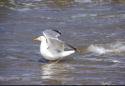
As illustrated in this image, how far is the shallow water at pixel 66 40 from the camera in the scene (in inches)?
230

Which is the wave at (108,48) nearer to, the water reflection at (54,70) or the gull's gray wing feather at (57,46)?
the gull's gray wing feather at (57,46)

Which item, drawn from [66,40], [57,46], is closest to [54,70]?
[57,46]

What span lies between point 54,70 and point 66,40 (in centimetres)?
326

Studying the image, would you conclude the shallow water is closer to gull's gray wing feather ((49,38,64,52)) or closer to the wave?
the wave

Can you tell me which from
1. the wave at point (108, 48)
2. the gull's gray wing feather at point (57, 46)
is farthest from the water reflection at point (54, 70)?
the wave at point (108, 48)

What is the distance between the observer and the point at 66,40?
9445 mm

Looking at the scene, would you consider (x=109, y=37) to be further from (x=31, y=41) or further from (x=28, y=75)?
(x=28, y=75)

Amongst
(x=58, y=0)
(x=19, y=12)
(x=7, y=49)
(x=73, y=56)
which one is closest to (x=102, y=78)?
(x=73, y=56)

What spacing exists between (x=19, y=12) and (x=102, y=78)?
9.66 m

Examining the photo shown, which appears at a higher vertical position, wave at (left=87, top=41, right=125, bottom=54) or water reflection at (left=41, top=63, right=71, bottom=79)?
wave at (left=87, top=41, right=125, bottom=54)

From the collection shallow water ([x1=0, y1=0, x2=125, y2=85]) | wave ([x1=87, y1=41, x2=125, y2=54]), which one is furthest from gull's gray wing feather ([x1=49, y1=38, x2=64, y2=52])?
wave ([x1=87, y1=41, x2=125, y2=54])

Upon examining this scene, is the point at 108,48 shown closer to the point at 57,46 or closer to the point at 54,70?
the point at 57,46

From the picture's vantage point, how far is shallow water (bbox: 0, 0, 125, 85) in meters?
5.83

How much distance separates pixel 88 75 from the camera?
588 cm
